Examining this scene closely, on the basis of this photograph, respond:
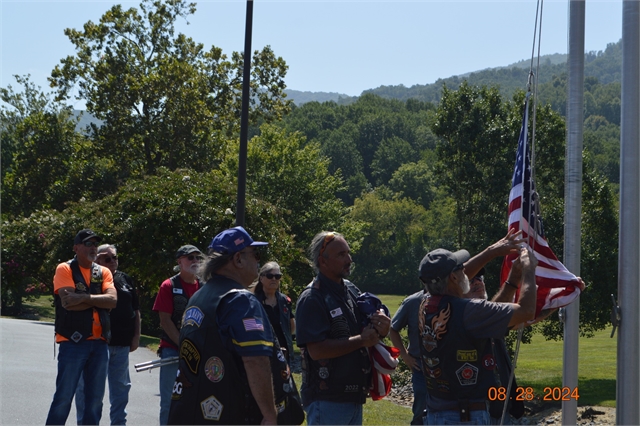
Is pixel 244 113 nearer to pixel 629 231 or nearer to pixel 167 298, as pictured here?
pixel 167 298

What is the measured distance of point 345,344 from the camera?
4.84 m

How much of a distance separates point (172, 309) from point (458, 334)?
3889 millimetres

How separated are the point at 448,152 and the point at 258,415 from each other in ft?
91.3

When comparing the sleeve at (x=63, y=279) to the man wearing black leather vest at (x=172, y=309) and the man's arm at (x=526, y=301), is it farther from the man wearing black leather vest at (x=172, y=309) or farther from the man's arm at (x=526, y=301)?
the man's arm at (x=526, y=301)

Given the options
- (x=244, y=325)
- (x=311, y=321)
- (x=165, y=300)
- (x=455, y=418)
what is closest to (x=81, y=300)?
(x=165, y=300)

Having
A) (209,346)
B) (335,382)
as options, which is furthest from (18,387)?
(209,346)

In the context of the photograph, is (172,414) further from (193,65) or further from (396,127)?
(396,127)

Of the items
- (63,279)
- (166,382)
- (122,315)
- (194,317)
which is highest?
(194,317)

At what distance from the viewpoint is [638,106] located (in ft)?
16.9

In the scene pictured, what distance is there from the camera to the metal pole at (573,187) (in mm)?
5262

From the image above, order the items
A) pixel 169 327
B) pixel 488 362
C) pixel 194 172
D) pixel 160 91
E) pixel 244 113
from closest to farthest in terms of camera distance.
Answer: pixel 488 362
pixel 169 327
pixel 244 113
pixel 194 172
pixel 160 91

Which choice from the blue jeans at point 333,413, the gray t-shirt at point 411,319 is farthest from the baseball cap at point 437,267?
the gray t-shirt at point 411,319

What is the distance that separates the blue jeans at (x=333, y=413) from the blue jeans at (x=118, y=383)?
11.5ft

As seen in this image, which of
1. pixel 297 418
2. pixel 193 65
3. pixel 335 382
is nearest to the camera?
pixel 297 418
